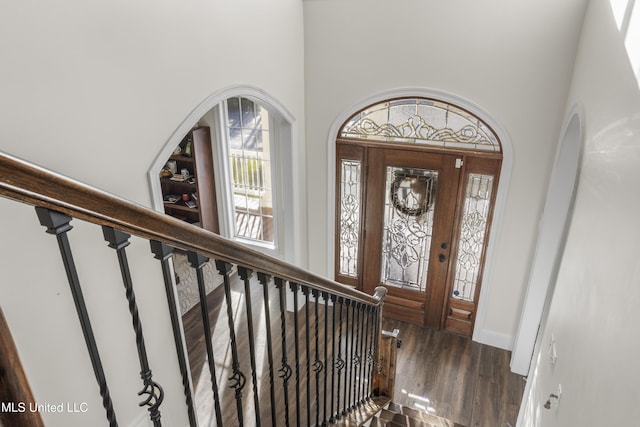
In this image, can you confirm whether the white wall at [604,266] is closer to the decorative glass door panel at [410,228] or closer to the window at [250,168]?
the decorative glass door panel at [410,228]

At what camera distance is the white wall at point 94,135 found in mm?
1947

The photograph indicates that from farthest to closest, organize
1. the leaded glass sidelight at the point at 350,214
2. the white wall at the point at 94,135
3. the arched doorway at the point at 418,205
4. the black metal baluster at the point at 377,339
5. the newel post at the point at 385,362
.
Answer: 1. the leaded glass sidelight at the point at 350,214
2. the arched doorway at the point at 418,205
3. the newel post at the point at 385,362
4. the black metal baluster at the point at 377,339
5. the white wall at the point at 94,135

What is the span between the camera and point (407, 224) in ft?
15.5

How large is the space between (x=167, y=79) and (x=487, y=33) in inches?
105

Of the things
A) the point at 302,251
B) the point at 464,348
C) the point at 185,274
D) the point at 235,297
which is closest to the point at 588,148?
the point at 464,348

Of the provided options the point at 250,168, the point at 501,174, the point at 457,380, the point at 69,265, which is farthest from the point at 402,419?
the point at 250,168

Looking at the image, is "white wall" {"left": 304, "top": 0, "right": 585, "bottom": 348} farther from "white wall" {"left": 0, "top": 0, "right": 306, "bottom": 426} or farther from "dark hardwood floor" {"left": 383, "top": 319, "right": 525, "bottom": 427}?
"white wall" {"left": 0, "top": 0, "right": 306, "bottom": 426}

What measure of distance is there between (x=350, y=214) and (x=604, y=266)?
3.46 metres

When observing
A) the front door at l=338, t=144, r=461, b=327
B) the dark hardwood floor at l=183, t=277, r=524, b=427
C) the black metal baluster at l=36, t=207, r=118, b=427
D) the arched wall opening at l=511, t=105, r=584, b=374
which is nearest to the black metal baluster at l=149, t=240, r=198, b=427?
the black metal baluster at l=36, t=207, r=118, b=427

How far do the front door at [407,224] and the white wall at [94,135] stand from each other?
2043 mm

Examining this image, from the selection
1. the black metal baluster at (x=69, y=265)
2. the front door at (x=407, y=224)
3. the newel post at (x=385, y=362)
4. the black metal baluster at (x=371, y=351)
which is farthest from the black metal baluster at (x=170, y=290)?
the front door at (x=407, y=224)

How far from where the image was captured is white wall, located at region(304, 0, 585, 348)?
3617 millimetres

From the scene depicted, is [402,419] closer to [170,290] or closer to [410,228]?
[410,228]

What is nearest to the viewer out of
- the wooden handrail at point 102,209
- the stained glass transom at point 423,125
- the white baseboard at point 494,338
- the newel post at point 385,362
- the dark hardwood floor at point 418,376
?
the wooden handrail at point 102,209
